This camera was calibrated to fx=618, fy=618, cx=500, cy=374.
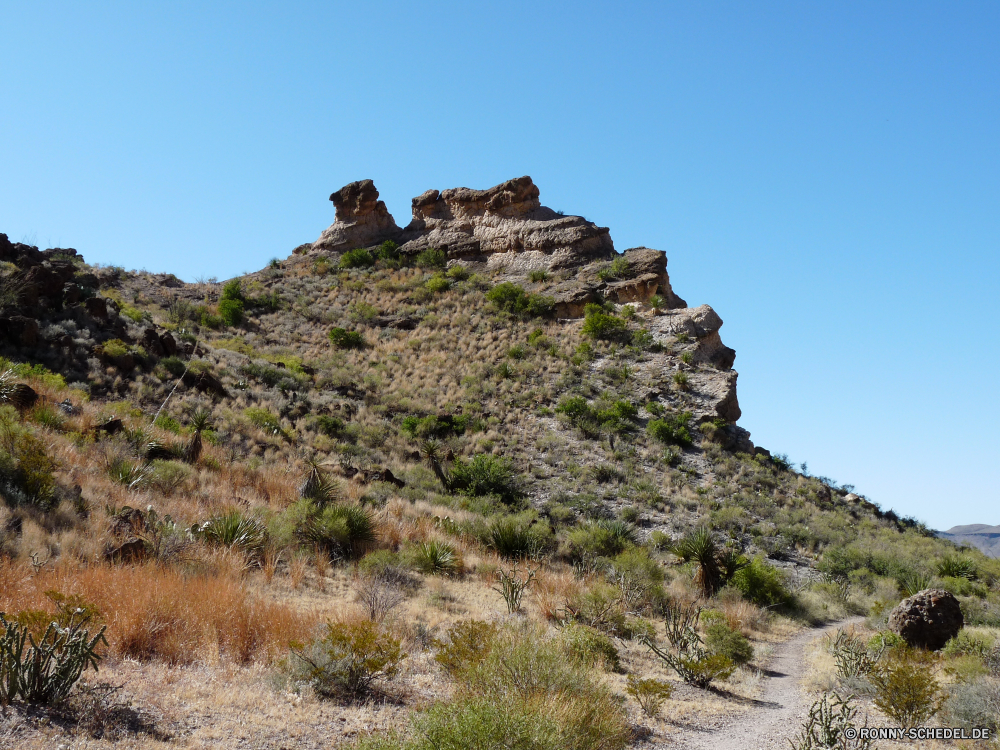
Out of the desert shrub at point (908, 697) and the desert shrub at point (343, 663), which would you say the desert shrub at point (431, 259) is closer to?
the desert shrub at point (343, 663)

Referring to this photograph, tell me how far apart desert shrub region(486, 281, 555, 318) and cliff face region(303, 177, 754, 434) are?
674 mm

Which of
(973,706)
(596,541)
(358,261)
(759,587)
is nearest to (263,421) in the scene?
(596,541)

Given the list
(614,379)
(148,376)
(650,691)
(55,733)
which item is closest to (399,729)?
(55,733)

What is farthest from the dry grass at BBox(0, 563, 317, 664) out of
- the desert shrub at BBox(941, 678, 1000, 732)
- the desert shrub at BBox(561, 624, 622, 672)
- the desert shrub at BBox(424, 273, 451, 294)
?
the desert shrub at BBox(424, 273, 451, 294)

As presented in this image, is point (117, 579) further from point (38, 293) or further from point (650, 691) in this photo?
point (38, 293)

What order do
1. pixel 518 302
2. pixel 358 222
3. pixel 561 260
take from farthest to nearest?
1. pixel 358 222
2. pixel 561 260
3. pixel 518 302

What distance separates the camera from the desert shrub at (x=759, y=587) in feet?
45.1

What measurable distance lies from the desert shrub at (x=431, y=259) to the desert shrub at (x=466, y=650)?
34.6 meters

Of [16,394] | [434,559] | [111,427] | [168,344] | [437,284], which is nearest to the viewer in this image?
[434,559]

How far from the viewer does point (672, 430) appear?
24.9 m

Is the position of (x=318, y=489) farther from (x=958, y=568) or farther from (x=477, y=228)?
(x=477, y=228)

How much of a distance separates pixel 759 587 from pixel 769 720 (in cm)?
788

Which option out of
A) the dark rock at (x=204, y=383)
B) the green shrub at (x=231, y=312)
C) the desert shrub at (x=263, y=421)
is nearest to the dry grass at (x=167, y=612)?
the desert shrub at (x=263, y=421)

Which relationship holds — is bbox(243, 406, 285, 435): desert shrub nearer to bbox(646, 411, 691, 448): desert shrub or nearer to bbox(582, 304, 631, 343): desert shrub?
bbox(646, 411, 691, 448): desert shrub
